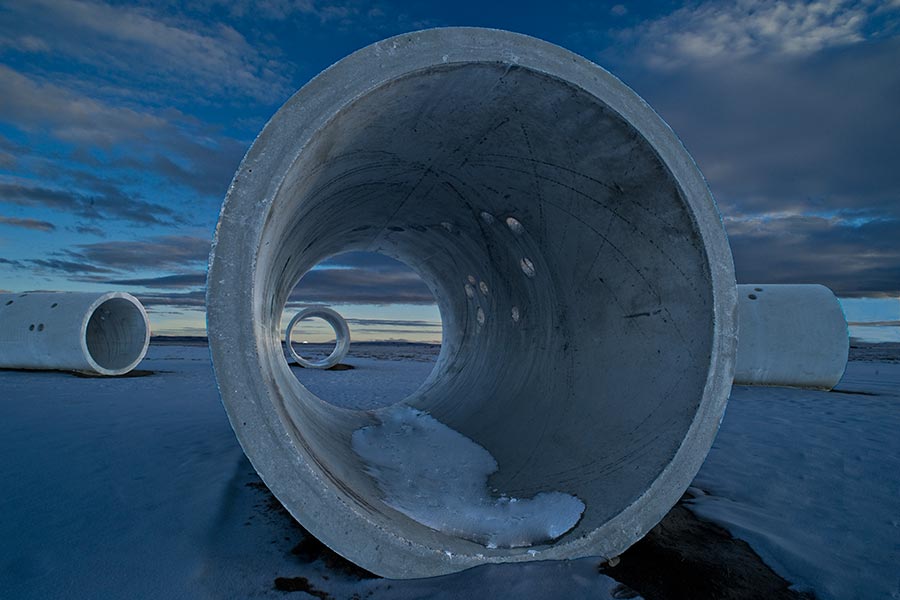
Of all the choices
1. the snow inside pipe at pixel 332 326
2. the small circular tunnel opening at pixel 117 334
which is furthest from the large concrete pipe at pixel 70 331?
the snow inside pipe at pixel 332 326

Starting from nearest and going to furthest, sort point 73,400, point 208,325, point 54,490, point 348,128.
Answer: point 208,325
point 348,128
point 54,490
point 73,400

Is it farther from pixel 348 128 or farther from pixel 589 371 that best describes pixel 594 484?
pixel 348 128

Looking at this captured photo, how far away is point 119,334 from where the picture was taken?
14.3 m

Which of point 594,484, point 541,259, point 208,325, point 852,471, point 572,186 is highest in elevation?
point 572,186

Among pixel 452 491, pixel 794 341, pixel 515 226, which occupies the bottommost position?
pixel 452 491

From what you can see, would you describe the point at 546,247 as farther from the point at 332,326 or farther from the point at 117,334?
the point at 332,326

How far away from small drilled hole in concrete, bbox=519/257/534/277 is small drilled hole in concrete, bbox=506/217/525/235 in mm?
301

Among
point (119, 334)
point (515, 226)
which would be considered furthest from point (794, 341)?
point (119, 334)

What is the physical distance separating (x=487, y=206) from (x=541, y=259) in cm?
63

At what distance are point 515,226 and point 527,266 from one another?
468 mm

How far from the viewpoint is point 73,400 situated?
827 cm

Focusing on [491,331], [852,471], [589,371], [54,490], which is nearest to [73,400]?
[54,490]

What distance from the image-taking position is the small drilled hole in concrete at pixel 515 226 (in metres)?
4.40

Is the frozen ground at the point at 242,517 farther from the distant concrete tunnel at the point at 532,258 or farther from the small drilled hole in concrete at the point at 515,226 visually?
the small drilled hole in concrete at the point at 515,226
